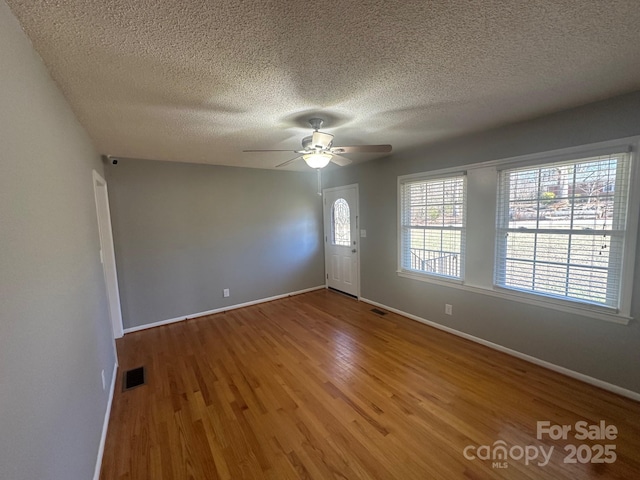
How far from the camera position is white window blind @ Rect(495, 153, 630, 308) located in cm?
214

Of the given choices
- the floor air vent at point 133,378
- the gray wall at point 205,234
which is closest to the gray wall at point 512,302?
the gray wall at point 205,234

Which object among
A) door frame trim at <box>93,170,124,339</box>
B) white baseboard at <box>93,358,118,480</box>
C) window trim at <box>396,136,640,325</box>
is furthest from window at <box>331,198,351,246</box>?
white baseboard at <box>93,358,118,480</box>

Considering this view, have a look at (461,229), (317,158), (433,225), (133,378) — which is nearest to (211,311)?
(133,378)

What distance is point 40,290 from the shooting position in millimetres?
1120

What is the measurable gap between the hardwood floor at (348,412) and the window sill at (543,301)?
1.97ft

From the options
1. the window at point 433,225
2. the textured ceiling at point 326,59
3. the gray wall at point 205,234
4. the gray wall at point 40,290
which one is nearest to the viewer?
the gray wall at point 40,290

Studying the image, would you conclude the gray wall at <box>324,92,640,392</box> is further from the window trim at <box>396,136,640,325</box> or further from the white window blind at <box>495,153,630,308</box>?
the white window blind at <box>495,153,630,308</box>

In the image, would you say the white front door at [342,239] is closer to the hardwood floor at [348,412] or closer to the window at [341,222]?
the window at [341,222]

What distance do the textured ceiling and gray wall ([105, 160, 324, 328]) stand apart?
1353mm

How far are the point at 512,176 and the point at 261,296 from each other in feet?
12.8

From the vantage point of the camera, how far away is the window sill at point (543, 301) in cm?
218

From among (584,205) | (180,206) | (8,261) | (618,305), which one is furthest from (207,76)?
(618,305)

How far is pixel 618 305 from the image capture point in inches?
84.7

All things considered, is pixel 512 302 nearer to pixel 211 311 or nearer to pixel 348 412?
pixel 348 412
